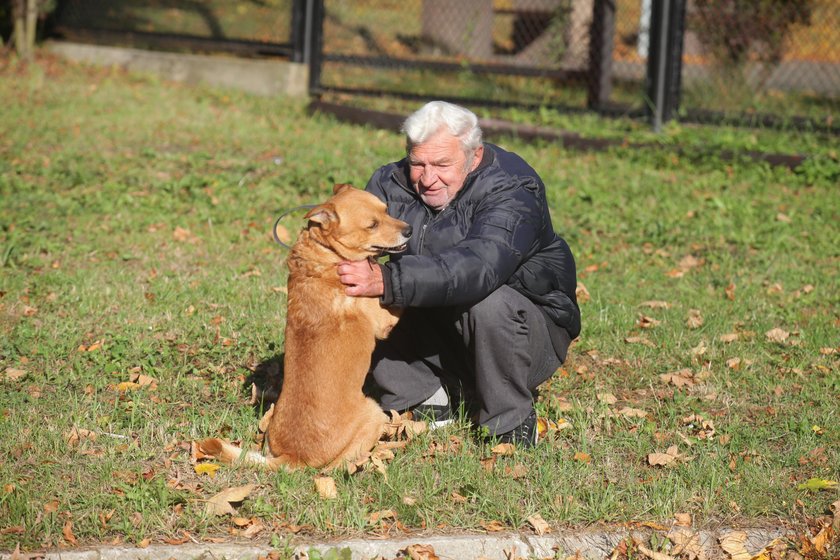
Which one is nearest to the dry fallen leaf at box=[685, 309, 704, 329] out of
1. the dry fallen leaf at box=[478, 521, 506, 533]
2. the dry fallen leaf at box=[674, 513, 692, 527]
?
the dry fallen leaf at box=[674, 513, 692, 527]

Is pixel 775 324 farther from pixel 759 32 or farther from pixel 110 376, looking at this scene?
pixel 759 32

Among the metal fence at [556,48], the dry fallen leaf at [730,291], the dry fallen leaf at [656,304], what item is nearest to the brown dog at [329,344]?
the dry fallen leaf at [656,304]

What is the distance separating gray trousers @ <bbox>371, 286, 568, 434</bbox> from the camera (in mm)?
4215

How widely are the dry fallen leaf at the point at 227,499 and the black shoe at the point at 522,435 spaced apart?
1.21m

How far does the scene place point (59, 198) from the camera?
8.07 meters

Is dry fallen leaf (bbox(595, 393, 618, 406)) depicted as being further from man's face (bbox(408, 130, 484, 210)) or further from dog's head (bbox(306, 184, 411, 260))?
dog's head (bbox(306, 184, 411, 260))

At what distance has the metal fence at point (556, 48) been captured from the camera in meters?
10.8

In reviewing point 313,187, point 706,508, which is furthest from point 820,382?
point 313,187

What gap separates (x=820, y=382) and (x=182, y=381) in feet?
11.6

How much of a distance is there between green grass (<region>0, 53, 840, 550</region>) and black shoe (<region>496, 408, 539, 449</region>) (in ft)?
0.24

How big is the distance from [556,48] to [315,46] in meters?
3.08

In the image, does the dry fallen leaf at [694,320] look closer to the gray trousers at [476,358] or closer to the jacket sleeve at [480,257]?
the gray trousers at [476,358]

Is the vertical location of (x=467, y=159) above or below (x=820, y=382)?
above

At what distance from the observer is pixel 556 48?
457 inches
